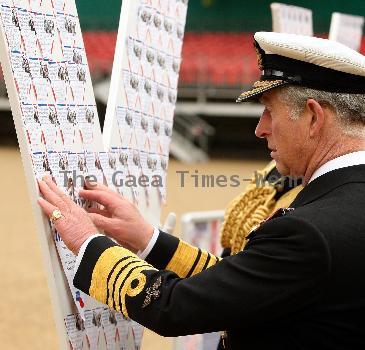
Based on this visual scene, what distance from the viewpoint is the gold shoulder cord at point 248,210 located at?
2.21 metres

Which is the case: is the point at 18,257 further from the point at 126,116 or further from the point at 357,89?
the point at 357,89

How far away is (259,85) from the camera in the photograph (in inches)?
57.3

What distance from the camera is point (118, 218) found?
1.70 m

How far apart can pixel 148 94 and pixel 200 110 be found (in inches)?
405

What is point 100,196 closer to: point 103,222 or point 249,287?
point 103,222

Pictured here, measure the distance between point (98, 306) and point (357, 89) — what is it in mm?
781

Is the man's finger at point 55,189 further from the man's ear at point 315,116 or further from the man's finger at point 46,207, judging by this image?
the man's ear at point 315,116

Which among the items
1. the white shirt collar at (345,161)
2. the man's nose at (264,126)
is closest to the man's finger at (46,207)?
the man's nose at (264,126)

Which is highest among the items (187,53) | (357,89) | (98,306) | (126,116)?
(357,89)

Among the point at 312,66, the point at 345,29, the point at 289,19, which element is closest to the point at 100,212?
the point at 312,66

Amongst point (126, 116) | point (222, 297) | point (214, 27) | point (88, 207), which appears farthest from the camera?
point (214, 27)

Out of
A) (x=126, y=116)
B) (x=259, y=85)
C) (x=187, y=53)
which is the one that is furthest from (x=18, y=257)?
(x=187, y=53)

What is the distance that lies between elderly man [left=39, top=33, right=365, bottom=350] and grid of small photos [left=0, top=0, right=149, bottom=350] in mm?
79

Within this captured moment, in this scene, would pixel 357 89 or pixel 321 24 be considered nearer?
pixel 357 89
